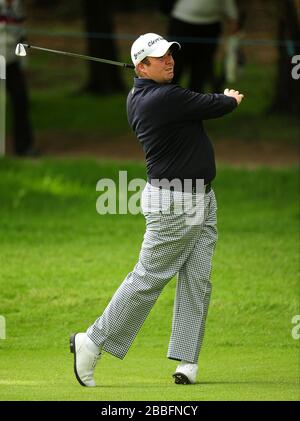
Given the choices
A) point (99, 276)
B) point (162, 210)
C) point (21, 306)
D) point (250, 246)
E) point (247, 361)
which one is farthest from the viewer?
point (250, 246)

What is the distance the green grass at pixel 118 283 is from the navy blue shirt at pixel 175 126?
123cm

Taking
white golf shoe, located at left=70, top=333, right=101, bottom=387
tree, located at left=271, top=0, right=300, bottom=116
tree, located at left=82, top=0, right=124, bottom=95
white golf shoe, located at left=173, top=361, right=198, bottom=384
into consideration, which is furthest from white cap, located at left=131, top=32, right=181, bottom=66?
tree, located at left=82, top=0, right=124, bottom=95

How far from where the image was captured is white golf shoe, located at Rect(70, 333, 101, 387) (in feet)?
25.1

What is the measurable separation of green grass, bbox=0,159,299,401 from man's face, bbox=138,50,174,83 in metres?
1.73

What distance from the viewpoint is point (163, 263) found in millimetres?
7703

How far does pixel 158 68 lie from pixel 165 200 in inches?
29.0

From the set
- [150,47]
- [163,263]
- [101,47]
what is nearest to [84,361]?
[163,263]

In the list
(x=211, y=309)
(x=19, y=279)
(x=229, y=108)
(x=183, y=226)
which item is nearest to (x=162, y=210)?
(x=183, y=226)

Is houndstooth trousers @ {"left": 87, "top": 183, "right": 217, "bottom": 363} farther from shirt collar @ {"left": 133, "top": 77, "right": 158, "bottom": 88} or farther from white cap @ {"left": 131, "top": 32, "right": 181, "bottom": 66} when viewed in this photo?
white cap @ {"left": 131, "top": 32, "right": 181, "bottom": 66}

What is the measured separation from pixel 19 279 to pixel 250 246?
7.96 feet

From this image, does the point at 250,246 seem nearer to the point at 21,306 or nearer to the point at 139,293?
the point at 21,306

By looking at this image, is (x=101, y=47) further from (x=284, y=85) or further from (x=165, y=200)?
(x=165, y=200)
